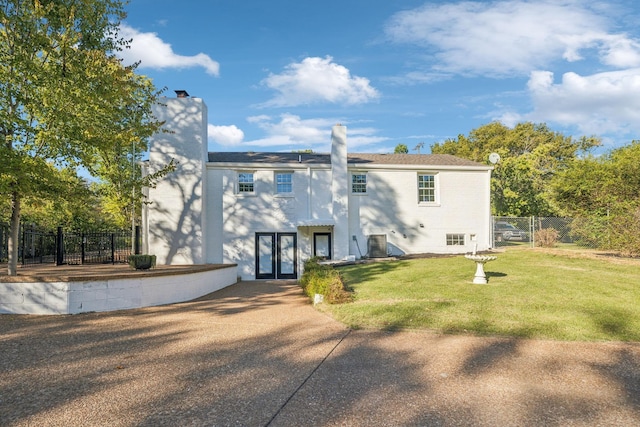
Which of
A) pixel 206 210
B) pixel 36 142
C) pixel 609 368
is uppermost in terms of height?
pixel 36 142

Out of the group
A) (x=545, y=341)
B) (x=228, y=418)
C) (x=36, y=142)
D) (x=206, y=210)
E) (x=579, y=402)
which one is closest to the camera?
(x=228, y=418)

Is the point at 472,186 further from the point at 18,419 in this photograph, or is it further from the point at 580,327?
the point at 18,419

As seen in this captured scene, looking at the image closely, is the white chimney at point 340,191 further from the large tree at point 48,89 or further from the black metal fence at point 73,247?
the large tree at point 48,89

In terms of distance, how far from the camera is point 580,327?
693cm

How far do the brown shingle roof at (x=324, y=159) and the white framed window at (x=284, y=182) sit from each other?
80cm

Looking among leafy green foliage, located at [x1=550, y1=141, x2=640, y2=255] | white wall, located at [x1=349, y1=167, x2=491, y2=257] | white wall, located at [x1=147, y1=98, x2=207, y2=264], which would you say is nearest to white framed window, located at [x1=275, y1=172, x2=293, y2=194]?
white wall, located at [x1=349, y1=167, x2=491, y2=257]

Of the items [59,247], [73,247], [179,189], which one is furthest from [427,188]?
[73,247]

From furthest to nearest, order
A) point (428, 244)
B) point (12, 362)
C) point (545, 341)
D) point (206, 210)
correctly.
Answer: point (428, 244), point (206, 210), point (545, 341), point (12, 362)

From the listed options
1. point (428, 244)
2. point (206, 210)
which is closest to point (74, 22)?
point (206, 210)

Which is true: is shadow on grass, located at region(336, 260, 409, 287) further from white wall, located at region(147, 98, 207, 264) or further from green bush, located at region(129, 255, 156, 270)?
white wall, located at region(147, 98, 207, 264)

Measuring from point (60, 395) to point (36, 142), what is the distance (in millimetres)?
8439

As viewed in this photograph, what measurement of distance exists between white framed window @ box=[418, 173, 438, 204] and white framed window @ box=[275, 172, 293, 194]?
21.6 feet

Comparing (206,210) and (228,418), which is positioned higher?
(206,210)

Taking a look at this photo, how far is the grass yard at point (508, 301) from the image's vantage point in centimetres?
705
